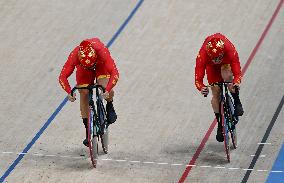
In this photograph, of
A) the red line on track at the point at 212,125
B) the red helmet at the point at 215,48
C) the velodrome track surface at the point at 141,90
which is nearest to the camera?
the red helmet at the point at 215,48

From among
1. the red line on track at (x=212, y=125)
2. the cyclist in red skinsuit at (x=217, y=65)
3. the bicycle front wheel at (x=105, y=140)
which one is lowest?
the bicycle front wheel at (x=105, y=140)

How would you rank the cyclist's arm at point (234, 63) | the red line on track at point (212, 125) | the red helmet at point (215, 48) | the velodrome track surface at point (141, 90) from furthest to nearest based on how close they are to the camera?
the velodrome track surface at point (141, 90)
the red line on track at point (212, 125)
the cyclist's arm at point (234, 63)
the red helmet at point (215, 48)

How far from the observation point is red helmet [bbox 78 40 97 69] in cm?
1084

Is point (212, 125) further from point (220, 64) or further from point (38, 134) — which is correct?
point (38, 134)

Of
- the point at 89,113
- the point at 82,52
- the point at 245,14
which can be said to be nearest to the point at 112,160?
the point at 89,113

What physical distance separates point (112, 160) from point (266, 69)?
9.87ft

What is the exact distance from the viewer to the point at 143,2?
15.3m

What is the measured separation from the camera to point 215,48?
10.8 m

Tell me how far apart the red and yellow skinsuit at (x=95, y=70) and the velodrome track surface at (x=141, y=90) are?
3.57 ft

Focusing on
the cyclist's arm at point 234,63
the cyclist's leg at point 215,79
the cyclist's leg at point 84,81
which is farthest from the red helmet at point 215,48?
the cyclist's leg at point 84,81

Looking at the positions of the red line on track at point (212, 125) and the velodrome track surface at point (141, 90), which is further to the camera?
the velodrome track surface at point (141, 90)

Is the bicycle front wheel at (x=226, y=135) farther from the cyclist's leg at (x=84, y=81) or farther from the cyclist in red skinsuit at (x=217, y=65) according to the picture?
the cyclist's leg at (x=84, y=81)

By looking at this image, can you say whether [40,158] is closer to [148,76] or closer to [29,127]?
[29,127]

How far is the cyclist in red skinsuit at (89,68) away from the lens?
10.9 m
